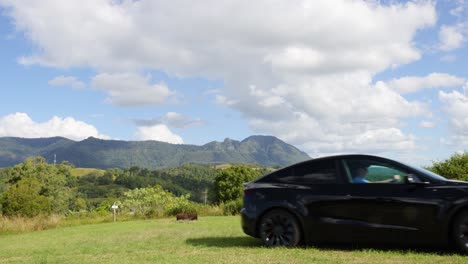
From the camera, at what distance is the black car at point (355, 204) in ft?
25.0

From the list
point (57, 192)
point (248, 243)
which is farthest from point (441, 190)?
point (57, 192)

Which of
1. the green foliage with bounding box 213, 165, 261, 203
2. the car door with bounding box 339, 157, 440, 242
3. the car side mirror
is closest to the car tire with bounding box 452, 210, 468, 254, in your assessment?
the car door with bounding box 339, 157, 440, 242

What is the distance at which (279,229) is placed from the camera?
28.4 ft

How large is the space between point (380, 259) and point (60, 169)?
106 meters

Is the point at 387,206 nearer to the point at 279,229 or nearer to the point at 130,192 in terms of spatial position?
the point at 279,229

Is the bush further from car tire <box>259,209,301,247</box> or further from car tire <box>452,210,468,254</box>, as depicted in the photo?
car tire <box>452,210,468,254</box>

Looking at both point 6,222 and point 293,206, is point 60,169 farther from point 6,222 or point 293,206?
point 293,206

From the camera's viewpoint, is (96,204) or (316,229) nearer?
(316,229)

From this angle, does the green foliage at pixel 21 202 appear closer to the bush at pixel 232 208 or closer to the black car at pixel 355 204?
the bush at pixel 232 208

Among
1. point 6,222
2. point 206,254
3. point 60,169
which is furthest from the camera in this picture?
point 60,169

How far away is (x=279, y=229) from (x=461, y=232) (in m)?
2.93

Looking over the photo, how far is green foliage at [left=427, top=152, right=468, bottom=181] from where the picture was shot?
21609mm

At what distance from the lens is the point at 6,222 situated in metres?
23.0

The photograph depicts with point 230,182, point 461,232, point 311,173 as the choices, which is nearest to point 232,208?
point 311,173
